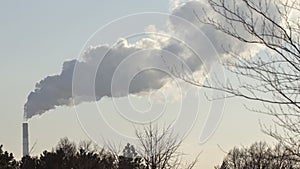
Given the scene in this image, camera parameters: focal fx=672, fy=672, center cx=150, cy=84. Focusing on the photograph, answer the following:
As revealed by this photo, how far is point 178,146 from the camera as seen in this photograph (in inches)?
1199

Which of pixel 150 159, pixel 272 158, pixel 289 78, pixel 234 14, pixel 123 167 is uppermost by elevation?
pixel 123 167

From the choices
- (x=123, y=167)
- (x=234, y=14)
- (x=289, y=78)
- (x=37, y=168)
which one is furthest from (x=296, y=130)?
(x=37, y=168)

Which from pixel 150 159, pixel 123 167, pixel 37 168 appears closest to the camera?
pixel 150 159

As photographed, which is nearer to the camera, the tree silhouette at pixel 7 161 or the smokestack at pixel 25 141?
the tree silhouette at pixel 7 161

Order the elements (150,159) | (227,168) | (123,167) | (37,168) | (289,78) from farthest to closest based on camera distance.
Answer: (227,168) → (37,168) → (123,167) → (150,159) → (289,78)

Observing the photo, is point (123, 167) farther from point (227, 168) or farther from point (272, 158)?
point (272, 158)

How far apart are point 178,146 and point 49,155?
1640cm

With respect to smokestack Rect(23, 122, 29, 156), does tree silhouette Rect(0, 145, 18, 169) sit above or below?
below

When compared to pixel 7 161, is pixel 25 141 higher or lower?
higher

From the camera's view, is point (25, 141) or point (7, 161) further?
point (25, 141)

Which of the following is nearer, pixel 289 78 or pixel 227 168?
pixel 289 78

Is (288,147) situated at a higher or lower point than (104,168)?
lower

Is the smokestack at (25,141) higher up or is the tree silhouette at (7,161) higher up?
the smokestack at (25,141)

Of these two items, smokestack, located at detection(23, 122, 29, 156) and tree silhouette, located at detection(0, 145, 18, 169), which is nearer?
tree silhouette, located at detection(0, 145, 18, 169)
